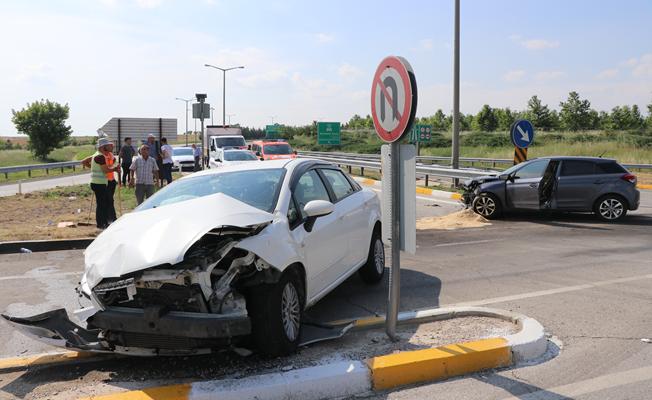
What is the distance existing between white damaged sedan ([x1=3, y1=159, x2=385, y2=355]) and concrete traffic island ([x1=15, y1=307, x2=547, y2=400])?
300mm

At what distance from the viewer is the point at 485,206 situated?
14.5 metres

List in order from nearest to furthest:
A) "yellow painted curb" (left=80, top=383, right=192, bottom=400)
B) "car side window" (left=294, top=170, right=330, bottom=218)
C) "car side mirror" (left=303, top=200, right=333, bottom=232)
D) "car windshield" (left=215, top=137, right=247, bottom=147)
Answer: "yellow painted curb" (left=80, top=383, right=192, bottom=400), "car side mirror" (left=303, top=200, right=333, bottom=232), "car side window" (left=294, top=170, right=330, bottom=218), "car windshield" (left=215, top=137, right=247, bottom=147)

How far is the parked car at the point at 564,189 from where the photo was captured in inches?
533

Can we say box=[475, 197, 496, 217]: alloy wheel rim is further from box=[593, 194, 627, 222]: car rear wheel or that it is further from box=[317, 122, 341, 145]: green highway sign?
box=[317, 122, 341, 145]: green highway sign

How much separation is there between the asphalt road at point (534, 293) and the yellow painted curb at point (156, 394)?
117 cm

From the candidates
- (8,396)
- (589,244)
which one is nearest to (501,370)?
(8,396)

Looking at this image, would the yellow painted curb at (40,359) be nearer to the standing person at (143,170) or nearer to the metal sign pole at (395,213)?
the metal sign pole at (395,213)

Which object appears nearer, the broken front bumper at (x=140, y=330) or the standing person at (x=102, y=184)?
the broken front bumper at (x=140, y=330)

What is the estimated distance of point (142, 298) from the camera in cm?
413

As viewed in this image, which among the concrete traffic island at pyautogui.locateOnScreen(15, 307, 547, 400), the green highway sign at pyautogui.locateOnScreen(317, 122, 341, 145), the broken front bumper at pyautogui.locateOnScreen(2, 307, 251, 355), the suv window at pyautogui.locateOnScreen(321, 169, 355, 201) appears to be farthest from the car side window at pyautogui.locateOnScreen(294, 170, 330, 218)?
the green highway sign at pyautogui.locateOnScreen(317, 122, 341, 145)

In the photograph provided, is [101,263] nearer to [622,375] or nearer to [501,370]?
[501,370]

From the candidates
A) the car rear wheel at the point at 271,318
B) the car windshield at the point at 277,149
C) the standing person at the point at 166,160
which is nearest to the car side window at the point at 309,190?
the car rear wheel at the point at 271,318

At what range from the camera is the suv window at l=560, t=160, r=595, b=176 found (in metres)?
13.9

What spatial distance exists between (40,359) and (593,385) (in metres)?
4.11
